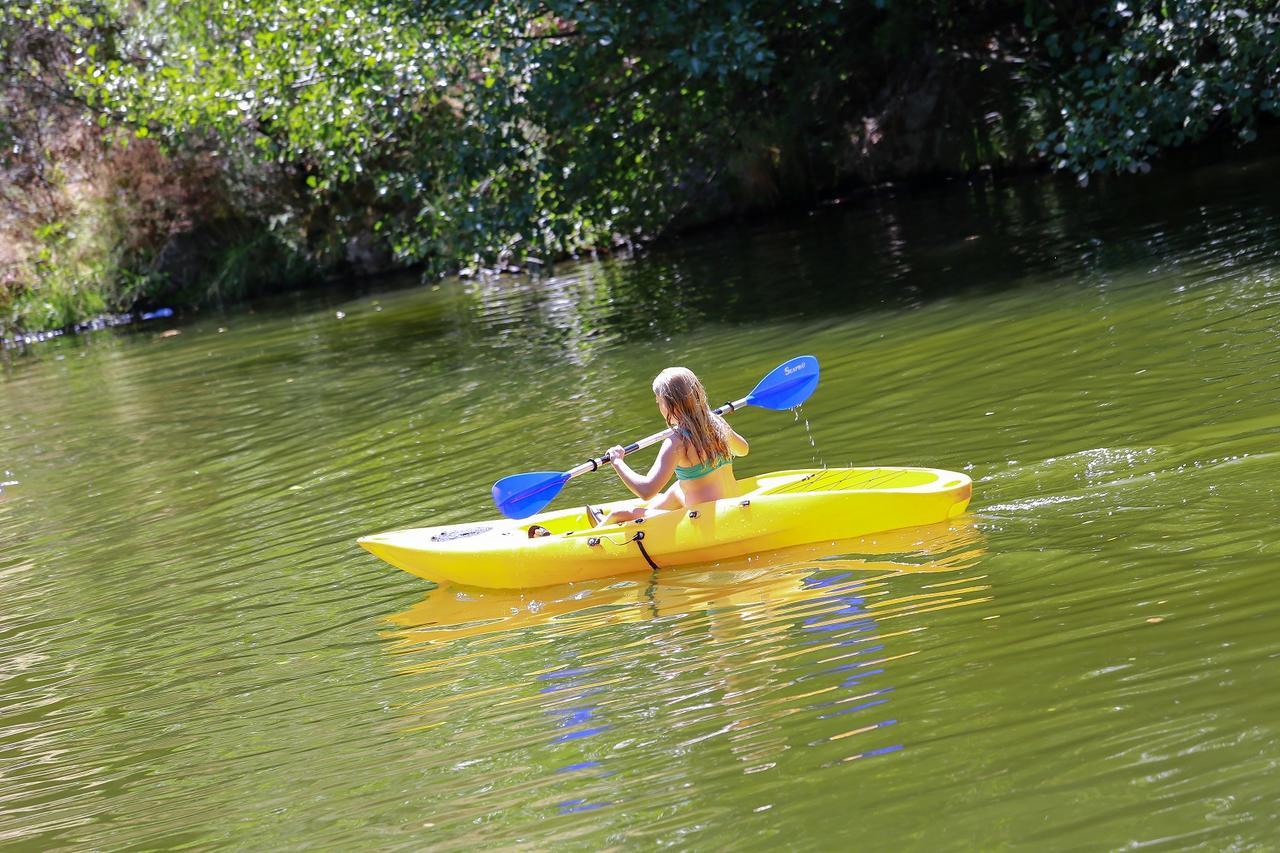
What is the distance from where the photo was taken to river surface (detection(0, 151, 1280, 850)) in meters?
3.72

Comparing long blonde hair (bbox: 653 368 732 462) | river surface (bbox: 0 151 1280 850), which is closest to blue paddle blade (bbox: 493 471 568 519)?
river surface (bbox: 0 151 1280 850)

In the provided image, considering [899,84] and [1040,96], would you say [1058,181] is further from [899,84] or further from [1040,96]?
[899,84]

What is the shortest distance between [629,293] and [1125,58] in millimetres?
5249

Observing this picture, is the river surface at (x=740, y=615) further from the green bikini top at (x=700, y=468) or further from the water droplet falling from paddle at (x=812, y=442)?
the green bikini top at (x=700, y=468)

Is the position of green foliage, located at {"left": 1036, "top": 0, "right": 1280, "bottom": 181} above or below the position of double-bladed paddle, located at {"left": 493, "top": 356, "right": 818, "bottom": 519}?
above

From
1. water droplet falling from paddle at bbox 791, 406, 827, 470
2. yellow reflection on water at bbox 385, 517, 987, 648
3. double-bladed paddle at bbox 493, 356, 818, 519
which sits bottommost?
yellow reflection on water at bbox 385, 517, 987, 648

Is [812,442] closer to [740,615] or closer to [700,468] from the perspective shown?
[700,468]

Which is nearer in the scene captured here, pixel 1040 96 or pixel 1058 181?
pixel 1040 96

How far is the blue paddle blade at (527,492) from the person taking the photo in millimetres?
6586

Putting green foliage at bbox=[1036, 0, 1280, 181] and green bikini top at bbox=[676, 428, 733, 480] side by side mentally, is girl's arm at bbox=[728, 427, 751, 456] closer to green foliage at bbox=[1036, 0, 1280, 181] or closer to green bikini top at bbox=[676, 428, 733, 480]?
green bikini top at bbox=[676, 428, 733, 480]

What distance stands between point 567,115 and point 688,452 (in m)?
8.36

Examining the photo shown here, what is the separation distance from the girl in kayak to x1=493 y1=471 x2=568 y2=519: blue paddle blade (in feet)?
1.25

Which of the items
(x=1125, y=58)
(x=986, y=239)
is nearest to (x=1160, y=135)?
(x=1125, y=58)

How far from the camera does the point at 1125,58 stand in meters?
12.3
